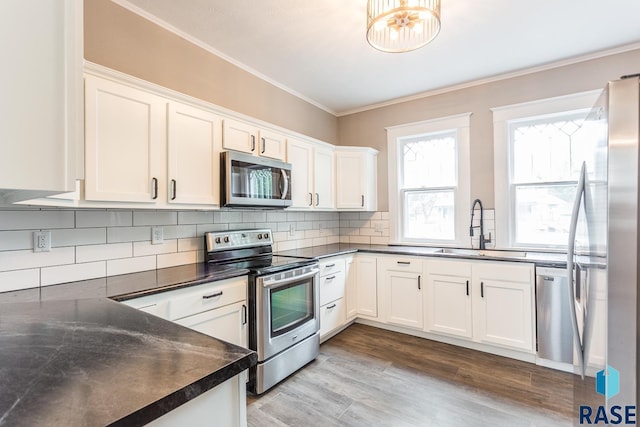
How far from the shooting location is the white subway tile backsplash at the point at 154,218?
2207 millimetres

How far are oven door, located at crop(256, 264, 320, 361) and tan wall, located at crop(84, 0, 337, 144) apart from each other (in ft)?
5.59

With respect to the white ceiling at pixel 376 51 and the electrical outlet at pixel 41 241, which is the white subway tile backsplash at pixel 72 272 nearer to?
the electrical outlet at pixel 41 241

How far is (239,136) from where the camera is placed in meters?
2.54

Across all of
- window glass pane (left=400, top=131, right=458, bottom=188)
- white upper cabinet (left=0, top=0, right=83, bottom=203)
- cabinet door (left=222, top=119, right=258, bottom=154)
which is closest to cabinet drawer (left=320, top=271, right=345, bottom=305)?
cabinet door (left=222, top=119, right=258, bottom=154)

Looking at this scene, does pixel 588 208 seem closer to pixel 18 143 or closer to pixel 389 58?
pixel 18 143

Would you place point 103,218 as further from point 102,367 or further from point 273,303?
point 102,367

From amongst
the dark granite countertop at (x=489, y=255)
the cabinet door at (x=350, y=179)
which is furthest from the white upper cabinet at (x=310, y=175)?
the dark granite countertop at (x=489, y=255)

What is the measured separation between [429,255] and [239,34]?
2619 millimetres

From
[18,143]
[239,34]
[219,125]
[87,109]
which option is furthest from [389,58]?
[18,143]

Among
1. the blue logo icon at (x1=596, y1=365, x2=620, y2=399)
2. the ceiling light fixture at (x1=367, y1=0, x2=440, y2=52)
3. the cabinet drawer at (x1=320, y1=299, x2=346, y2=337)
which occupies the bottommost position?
the cabinet drawer at (x1=320, y1=299, x2=346, y2=337)

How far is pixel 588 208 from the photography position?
48.4 inches

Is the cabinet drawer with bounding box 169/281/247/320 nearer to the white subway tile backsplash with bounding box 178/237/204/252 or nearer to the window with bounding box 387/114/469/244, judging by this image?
the white subway tile backsplash with bounding box 178/237/204/252

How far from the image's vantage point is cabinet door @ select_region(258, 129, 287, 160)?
9.02 ft

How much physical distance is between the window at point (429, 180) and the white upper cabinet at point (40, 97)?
3594mm
